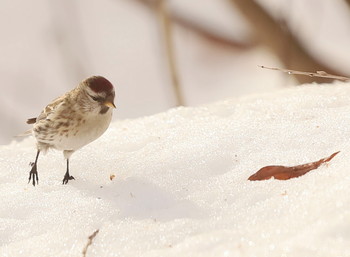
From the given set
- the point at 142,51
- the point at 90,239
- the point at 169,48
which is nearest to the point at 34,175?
the point at 90,239

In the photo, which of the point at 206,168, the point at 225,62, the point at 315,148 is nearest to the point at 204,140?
the point at 206,168

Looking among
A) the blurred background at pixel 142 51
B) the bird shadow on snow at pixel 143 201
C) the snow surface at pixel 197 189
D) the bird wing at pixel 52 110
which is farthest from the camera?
the blurred background at pixel 142 51

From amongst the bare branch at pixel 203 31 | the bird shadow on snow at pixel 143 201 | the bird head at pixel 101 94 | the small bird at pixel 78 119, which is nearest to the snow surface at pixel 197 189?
the bird shadow on snow at pixel 143 201

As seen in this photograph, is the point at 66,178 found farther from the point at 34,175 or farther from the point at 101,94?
the point at 101,94

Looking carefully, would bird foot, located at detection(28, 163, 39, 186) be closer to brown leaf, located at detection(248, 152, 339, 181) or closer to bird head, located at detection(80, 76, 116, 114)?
bird head, located at detection(80, 76, 116, 114)

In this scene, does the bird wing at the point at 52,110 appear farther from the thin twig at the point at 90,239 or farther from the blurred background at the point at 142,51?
the blurred background at the point at 142,51

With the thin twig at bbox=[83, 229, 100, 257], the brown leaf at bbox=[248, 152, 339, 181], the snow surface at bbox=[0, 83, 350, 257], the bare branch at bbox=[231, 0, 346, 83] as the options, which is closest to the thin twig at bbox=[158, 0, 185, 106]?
the bare branch at bbox=[231, 0, 346, 83]
